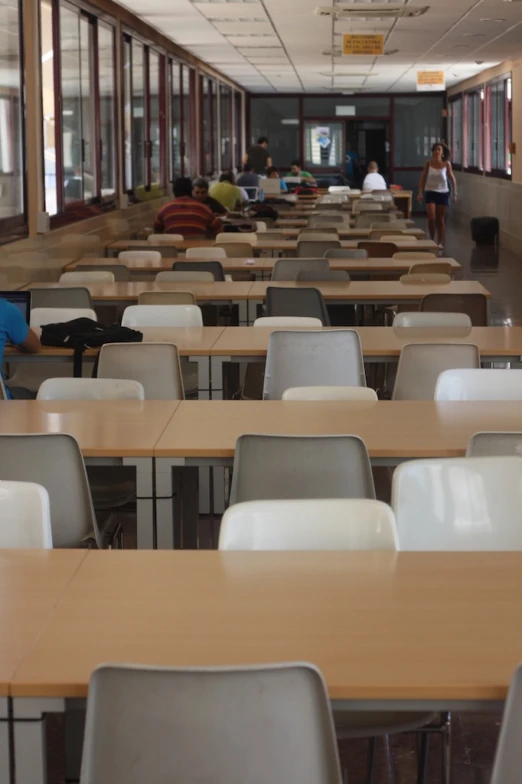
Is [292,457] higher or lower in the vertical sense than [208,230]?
lower

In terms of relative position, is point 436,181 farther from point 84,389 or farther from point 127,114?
point 84,389

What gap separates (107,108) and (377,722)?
33.6 ft

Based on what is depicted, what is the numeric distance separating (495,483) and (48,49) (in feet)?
23.4

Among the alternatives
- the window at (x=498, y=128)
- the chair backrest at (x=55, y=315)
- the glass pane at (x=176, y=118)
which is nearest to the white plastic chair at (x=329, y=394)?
the chair backrest at (x=55, y=315)

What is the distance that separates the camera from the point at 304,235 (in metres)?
11.4

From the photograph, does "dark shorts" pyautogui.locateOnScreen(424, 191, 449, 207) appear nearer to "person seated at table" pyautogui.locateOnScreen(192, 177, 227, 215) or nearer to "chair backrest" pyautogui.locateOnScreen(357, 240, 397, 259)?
"person seated at table" pyautogui.locateOnScreen(192, 177, 227, 215)

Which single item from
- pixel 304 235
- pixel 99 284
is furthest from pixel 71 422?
pixel 304 235

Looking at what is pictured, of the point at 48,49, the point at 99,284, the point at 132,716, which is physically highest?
the point at 48,49

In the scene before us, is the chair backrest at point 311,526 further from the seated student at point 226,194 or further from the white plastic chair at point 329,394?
the seated student at point 226,194

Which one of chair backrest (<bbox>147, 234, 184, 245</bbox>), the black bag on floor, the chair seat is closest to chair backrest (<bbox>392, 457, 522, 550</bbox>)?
the chair seat

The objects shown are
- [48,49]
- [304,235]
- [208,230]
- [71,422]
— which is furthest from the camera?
[208,230]

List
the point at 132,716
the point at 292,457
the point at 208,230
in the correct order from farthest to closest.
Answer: the point at 208,230
the point at 292,457
the point at 132,716

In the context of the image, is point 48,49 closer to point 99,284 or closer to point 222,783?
point 99,284

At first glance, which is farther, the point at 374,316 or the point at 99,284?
the point at 374,316
